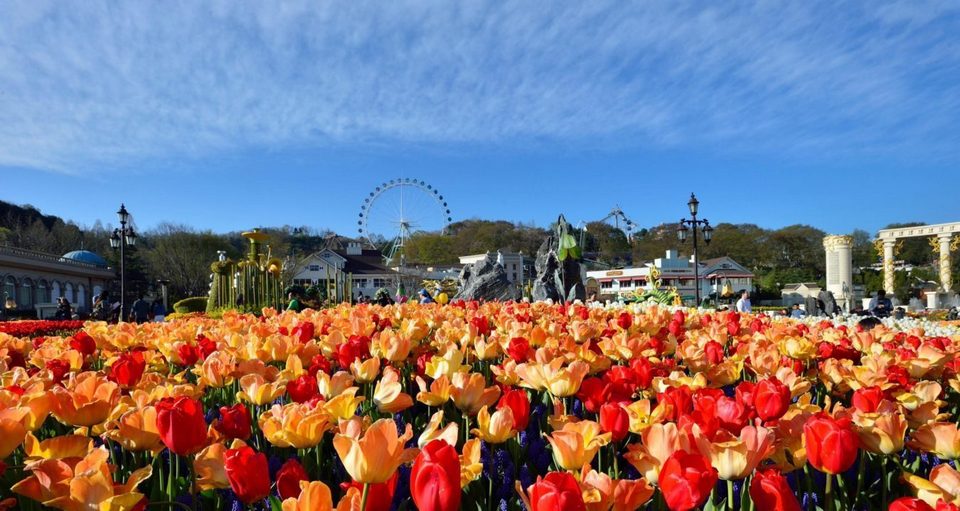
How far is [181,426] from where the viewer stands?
1569 mm

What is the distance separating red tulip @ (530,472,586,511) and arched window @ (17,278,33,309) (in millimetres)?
54531

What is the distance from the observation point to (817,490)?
1.84 m

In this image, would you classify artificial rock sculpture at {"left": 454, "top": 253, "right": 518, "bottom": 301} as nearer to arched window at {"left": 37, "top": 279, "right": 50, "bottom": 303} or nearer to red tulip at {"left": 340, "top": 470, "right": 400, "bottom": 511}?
red tulip at {"left": 340, "top": 470, "right": 400, "bottom": 511}

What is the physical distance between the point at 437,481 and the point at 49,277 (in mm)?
58456

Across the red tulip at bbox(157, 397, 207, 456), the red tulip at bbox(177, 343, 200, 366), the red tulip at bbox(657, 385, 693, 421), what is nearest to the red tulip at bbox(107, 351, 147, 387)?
the red tulip at bbox(177, 343, 200, 366)

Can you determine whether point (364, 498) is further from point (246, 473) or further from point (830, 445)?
point (830, 445)

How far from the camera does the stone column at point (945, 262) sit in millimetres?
48900

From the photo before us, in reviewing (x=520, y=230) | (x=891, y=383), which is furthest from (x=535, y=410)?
(x=520, y=230)

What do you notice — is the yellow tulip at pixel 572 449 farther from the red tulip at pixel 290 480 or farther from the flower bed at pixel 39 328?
the flower bed at pixel 39 328

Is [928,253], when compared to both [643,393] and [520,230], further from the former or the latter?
[643,393]

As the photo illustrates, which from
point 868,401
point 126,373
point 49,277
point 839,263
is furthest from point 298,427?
point 49,277

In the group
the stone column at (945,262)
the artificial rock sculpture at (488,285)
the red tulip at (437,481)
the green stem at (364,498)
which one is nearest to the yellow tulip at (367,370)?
the green stem at (364,498)

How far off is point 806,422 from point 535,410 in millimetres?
1114

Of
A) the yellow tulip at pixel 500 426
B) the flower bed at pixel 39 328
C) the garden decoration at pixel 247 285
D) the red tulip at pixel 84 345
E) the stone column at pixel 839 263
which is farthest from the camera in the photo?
the stone column at pixel 839 263
